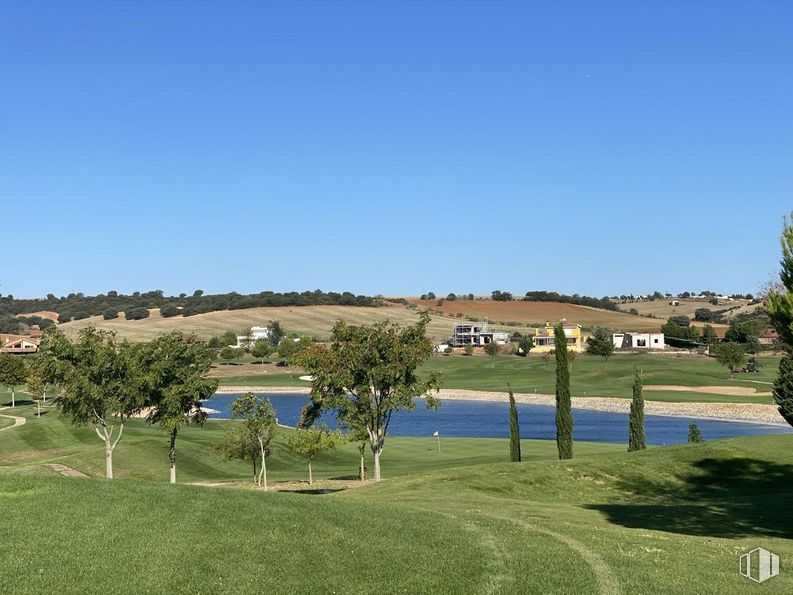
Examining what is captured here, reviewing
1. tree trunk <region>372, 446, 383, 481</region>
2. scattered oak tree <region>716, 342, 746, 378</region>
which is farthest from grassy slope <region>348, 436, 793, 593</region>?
scattered oak tree <region>716, 342, 746, 378</region>

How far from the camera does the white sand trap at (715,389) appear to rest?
13109cm

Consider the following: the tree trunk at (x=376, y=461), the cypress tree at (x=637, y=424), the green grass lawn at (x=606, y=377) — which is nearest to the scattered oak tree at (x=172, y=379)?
the tree trunk at (x=376, y=461)

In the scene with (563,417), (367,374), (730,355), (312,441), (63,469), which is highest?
(367,374)

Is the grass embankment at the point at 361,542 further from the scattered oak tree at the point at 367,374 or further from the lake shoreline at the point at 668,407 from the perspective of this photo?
the lake shoreline at the point at 668,407

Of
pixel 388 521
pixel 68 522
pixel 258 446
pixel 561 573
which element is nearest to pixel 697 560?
pixel 561 573

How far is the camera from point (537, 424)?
108 metres

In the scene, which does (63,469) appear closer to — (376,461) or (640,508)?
(376,461)

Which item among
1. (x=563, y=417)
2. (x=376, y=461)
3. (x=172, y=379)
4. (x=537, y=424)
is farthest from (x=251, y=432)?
(x=537, y=424)

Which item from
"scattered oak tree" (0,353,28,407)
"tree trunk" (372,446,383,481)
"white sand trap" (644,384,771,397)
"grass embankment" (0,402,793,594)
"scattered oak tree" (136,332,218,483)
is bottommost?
"white sand trap" (644,384,771,397)

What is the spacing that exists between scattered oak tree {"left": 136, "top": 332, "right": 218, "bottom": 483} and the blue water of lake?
3211cm

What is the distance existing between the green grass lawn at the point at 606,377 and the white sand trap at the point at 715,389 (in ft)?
5.85

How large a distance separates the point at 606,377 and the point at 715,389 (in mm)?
30395

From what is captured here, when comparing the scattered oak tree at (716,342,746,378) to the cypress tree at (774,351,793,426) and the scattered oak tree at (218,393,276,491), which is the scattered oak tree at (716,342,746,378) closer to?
the cypress tree at (774,351,793,426)

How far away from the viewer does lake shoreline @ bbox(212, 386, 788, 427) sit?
11344cm
